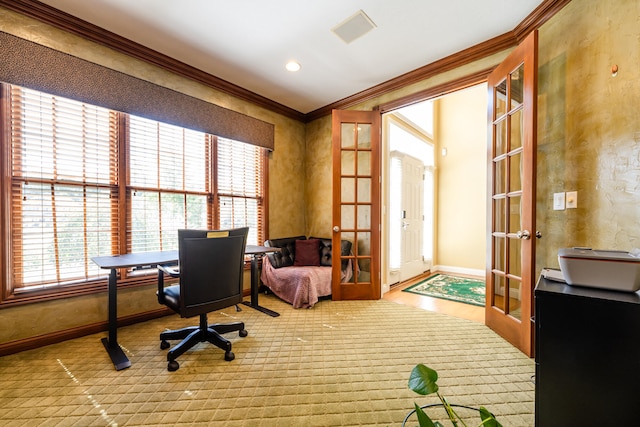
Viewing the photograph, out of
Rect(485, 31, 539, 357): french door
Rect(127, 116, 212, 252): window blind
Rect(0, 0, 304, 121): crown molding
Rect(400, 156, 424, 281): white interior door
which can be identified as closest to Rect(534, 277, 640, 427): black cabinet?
Rect(485, 31, 539, 357): french door

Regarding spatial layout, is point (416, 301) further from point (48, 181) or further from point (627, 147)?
point (48, 181)

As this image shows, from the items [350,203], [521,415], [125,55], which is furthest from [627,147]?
[125,55]

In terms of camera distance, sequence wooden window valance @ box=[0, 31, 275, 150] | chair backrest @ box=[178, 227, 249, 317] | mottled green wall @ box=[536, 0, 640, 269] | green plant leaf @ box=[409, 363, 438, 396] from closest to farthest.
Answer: green plant leaf @ box=[409, 363, 438, 396] < mottled green wall @ box=[536, 0, 640, 269] < chair backrest @ box=[178, 227, 249, 317] < wooden window valance @ box=[0, 31, 275, 150]

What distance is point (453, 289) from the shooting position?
12.6ft

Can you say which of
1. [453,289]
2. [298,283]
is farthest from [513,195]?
[298,283]

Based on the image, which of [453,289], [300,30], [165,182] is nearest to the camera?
[300,30]

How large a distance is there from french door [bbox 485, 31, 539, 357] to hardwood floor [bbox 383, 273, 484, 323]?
335mm

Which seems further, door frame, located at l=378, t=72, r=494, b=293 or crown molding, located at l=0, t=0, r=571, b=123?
door frame, located at l=378, t=72, r=494, b=293

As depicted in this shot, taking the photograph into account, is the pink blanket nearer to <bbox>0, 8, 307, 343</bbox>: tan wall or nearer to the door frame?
<bbox>0, 8, 307, 343</bbox>: tan wall

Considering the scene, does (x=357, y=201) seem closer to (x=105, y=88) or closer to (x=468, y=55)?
(x=468, y=55)

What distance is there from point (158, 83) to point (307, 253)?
2570 mm

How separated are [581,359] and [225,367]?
1.94 meters

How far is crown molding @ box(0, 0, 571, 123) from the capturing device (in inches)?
79.1

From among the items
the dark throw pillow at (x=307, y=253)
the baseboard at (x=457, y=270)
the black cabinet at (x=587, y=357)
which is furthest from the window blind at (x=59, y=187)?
the baseboard at (x=457, y=270)
